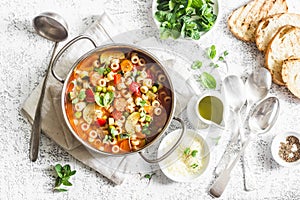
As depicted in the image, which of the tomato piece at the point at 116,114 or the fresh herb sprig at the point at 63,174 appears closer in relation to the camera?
the tomato piece at the point at 116,114

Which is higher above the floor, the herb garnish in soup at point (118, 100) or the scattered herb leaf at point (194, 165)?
the herb garnish in soup at point (118, 100)

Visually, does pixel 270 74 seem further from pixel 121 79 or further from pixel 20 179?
pixel 20 179

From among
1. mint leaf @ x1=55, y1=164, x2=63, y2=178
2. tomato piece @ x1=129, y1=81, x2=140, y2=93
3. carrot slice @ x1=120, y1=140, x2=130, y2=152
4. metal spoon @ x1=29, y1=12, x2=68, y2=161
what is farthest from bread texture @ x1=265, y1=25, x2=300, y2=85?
mint leaf @ x1=55, y1=164, x2=63, y2=178

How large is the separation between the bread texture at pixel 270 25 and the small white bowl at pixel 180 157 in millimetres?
500

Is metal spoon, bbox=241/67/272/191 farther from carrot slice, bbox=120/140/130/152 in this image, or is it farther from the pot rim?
carrot slice, bbox=120/140/130/152

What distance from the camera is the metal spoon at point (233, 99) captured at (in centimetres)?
239

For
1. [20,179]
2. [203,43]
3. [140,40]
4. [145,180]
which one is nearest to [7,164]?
[20,179]

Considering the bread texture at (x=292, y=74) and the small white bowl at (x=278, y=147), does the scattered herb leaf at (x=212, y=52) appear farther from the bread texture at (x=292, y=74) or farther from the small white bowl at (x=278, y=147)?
the small white bowl at (x=278, y=147)

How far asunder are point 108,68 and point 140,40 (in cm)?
26

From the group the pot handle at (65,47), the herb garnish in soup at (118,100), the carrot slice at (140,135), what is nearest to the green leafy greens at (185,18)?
the herb garnish in soup at (118,100)

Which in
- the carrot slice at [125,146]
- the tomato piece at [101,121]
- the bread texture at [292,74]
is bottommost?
the carrot slice at [125,146]

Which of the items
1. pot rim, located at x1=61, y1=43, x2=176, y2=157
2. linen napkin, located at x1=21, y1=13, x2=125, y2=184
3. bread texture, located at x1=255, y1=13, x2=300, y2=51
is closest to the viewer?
pot rim, located at x1=61, y1=43, x2=176, y2=157

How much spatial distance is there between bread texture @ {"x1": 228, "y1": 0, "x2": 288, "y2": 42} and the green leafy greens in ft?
0.37

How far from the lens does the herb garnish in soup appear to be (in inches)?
88.2
